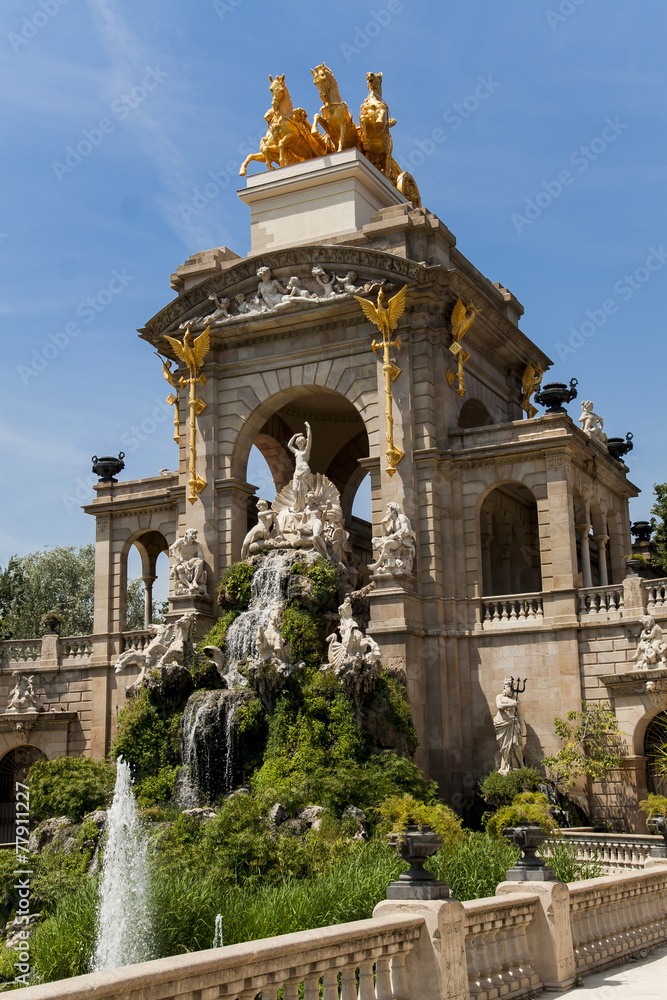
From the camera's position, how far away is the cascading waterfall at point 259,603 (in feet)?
99.6

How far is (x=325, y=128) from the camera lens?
127 ft

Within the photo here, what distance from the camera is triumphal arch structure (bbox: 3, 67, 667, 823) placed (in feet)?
100

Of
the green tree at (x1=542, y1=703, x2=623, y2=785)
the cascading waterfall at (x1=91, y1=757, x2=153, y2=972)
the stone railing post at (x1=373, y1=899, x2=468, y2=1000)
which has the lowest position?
the cascading waterfall at (x1=91, y1=757, x2=153, y2=972)

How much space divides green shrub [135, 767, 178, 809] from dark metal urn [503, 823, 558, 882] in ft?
50.8

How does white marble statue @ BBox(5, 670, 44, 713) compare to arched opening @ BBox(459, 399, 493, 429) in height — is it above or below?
below

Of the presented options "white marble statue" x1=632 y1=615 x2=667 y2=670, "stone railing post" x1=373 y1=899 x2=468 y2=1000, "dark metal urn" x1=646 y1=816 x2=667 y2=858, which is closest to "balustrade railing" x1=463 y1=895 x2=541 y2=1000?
"stone railing post" x1=373 y1=899 x2=468 y2=1000

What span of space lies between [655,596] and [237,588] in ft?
36.5

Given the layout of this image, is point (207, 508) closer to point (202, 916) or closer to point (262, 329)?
point (262, 329)

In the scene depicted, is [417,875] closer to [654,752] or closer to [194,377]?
[654,752]

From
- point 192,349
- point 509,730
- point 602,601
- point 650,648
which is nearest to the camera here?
point 650,648

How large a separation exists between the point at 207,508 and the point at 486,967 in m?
24.3

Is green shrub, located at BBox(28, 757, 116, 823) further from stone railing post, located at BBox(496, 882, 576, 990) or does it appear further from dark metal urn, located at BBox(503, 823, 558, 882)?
stone railing post, located at BBox(496, 882, 576, 990)

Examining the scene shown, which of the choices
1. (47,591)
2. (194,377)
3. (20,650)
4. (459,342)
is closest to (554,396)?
(459,342)

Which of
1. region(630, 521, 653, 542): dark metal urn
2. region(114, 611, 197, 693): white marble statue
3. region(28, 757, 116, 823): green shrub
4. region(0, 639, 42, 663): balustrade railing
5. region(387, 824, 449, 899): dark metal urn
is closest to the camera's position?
region(387, 824, 449, 899): dark metal urn
